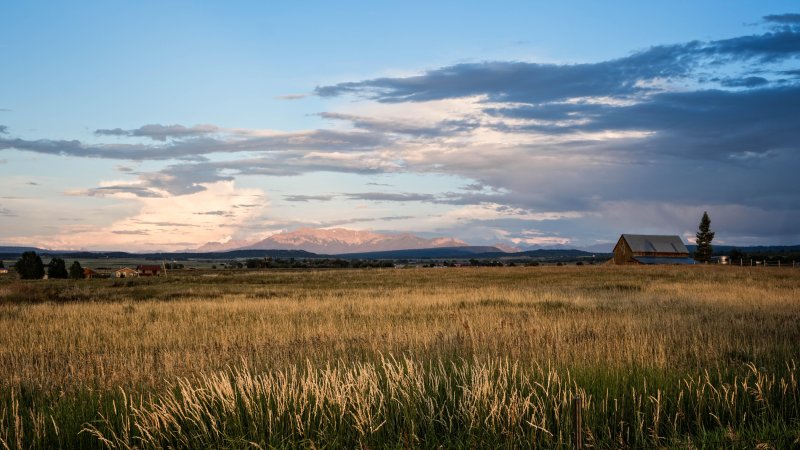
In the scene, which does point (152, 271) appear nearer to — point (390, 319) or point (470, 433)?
point (390, 319)

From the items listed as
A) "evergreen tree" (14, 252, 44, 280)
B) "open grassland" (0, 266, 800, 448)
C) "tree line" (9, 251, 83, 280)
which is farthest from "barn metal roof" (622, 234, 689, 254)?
"evergreen tree" (14, 252, 44, 280)

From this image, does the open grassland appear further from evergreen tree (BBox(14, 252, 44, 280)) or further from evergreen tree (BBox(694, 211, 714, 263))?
evergreen tree (BBox(694, 211, 714, 263))

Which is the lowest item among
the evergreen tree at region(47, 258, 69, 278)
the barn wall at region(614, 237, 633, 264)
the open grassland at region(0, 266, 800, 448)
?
the evergreen tree at region(47, 258, 69, 278)

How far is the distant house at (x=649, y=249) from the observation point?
383ft

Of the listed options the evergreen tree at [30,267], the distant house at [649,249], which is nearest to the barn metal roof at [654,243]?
the distant house at [649,249]

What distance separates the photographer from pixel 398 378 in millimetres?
8930

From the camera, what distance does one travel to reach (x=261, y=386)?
30.1ft

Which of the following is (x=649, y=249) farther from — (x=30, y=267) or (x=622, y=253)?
(x=30, y=267)

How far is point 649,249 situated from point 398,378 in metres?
120

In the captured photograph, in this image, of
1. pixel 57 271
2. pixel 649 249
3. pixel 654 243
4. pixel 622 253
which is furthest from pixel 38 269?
pixel 654 243

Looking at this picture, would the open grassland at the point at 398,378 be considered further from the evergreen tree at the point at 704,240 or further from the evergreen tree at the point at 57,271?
the evergreen tree at the point at 704,240

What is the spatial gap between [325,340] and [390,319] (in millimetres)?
5819

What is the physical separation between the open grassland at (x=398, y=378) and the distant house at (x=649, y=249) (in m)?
94.5

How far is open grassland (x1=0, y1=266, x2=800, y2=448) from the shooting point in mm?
7715
